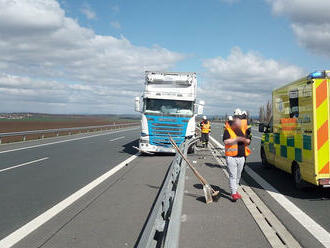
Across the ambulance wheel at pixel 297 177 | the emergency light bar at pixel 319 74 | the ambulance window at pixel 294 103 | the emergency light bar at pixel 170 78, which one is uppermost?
the emergency light bar at pixel 170 78

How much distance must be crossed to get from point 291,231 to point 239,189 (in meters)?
3.19

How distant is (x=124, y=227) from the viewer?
543 cm

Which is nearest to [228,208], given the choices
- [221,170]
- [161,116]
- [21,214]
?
[21,214]

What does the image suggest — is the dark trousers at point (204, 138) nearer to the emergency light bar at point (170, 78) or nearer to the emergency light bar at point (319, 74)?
the emergency light bar at point (170, 78)

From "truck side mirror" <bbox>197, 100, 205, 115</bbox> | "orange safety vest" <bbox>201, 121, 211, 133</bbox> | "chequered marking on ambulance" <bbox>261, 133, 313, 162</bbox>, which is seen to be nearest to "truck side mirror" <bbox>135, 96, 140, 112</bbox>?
"truck side mirror" <bbox>197, 100, 205, 115</bbox>

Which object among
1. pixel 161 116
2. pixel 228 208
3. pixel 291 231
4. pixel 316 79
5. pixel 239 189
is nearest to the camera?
pixel 291 231

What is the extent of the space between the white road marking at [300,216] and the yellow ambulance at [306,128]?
616 millimetres

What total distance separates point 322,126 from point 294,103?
4.29 ft

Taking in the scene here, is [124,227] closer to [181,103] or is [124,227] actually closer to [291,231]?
[291,231]

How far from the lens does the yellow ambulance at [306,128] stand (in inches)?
273

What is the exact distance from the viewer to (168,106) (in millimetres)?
16203

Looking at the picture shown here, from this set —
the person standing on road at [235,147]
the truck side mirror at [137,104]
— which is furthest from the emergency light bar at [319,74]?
the truck side mirror at [137,104]

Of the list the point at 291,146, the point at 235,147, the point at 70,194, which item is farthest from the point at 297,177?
the point at 70,194

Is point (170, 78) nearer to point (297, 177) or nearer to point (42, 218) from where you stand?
point (297, 177)
